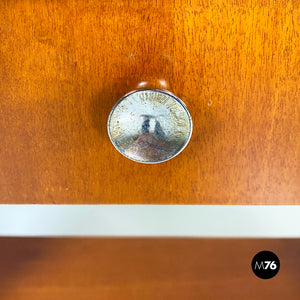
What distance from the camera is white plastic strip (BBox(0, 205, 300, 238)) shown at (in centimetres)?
39

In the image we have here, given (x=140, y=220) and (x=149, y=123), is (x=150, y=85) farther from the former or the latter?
(x=140, y=220)

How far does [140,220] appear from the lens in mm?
→ 397

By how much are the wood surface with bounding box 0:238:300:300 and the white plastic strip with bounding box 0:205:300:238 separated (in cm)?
1

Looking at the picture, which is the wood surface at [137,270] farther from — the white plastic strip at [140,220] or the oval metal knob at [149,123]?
the oval metal knob at [149,123]

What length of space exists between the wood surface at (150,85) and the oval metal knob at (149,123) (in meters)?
0.04

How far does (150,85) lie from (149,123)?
5 centimetres

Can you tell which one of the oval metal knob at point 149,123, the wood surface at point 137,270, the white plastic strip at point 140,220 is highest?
the oval metal knob at point 149,123

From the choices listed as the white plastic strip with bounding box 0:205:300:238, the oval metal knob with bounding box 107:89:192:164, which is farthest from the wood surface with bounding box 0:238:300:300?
the oval metal knob with bounding box 107:89:192:164

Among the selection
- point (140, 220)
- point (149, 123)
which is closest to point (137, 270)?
point (140, 220)

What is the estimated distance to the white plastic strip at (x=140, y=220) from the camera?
39 centimetres

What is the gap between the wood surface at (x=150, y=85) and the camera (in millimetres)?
333

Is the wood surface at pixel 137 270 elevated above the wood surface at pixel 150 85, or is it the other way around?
the wood surface at pixel 150 85

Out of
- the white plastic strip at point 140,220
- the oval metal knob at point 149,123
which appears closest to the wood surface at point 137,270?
the white plastic strip at point 140,220

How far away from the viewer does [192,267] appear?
15.6 inches
